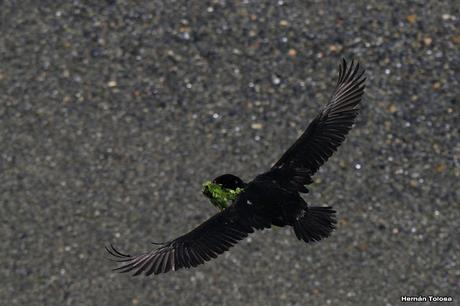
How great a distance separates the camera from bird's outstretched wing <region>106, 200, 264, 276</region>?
6199mm

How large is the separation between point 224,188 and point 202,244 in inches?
16.1

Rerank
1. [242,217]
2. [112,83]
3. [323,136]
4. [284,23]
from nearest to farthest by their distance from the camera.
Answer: [242,217]
[323,136]
[112,83]
[284,23]

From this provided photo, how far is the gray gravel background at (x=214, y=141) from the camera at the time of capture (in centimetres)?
808

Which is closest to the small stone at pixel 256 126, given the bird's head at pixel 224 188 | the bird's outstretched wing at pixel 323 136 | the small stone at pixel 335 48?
the small stone at pixel 335 48

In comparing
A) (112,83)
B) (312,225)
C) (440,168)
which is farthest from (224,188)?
(112,83)

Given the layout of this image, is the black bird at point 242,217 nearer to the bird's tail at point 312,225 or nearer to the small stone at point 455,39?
the bird's tail at point 312,225

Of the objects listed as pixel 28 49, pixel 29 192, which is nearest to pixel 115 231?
pixel 29 192

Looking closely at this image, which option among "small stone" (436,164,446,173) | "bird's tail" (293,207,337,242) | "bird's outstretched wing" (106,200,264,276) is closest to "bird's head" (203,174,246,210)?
"bird's outstretched wing" (106,200,264,276)

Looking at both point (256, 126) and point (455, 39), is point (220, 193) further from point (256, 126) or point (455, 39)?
point (455, 39)

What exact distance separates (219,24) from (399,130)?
207 centimetres

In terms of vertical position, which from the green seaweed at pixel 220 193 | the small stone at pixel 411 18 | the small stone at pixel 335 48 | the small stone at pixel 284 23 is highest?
the green seaweed at pixel 220 193

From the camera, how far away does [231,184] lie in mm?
6340

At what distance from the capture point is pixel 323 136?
6934 millimetres

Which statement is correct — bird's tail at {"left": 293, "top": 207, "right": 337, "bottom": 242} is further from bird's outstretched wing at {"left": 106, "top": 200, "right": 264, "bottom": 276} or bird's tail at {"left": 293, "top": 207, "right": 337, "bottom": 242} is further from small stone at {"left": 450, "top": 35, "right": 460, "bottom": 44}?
small stone at {"left": 450, "top": 35, "right": 460, "bottom": 44}
